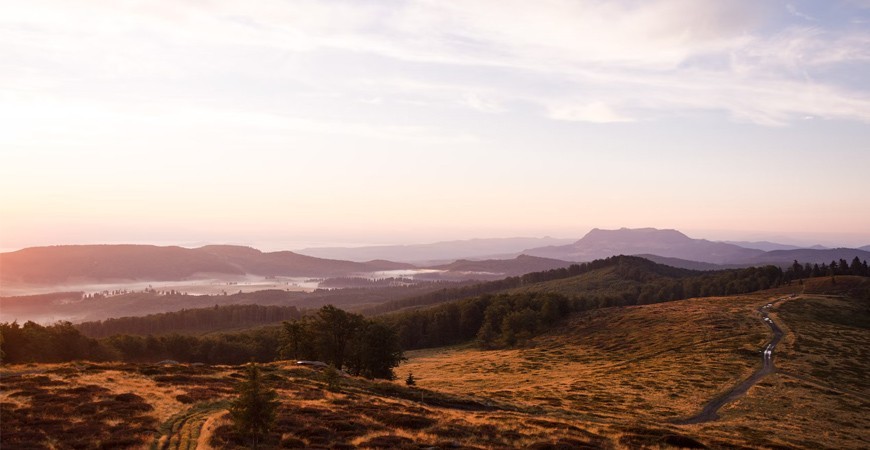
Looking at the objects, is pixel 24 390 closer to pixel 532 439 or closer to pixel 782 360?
pixel 532 439

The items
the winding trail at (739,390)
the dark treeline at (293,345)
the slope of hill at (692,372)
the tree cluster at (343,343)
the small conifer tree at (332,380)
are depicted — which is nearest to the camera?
the slope of hill at (692,372)

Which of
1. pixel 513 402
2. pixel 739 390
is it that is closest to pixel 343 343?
pixel 513 402

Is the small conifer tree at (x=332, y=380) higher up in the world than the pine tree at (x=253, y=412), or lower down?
lower down

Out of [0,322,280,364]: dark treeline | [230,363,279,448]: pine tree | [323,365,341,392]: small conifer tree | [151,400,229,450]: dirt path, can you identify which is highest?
[230,363,279,448]: pine tree

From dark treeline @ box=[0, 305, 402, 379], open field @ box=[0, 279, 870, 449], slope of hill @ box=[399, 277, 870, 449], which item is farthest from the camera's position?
dark treeline @ box=[0, 305, 402, 379]

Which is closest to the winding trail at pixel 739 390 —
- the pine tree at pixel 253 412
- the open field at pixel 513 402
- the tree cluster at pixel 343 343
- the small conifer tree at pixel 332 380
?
the open field at pixel 513 402

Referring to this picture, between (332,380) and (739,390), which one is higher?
(332,380)

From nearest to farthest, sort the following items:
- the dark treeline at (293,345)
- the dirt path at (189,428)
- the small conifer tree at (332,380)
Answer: the dirt path at (189,428) → the small conifer tree at (332,380) → the dark treeline at (293,345)

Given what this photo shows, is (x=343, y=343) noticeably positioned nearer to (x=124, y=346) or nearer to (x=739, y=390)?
(x=739, y=390)

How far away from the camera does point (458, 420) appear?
142ft

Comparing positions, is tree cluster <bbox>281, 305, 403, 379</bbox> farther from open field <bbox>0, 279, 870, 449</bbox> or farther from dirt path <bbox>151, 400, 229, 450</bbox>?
dirt path <bbox>151, 400, 229, 450</bbox>

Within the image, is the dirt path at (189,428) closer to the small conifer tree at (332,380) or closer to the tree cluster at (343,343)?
the small conifer tree at (332,380)

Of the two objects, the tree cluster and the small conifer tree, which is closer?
the small conifer tree

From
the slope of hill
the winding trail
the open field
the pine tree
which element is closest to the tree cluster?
the slope of hill
